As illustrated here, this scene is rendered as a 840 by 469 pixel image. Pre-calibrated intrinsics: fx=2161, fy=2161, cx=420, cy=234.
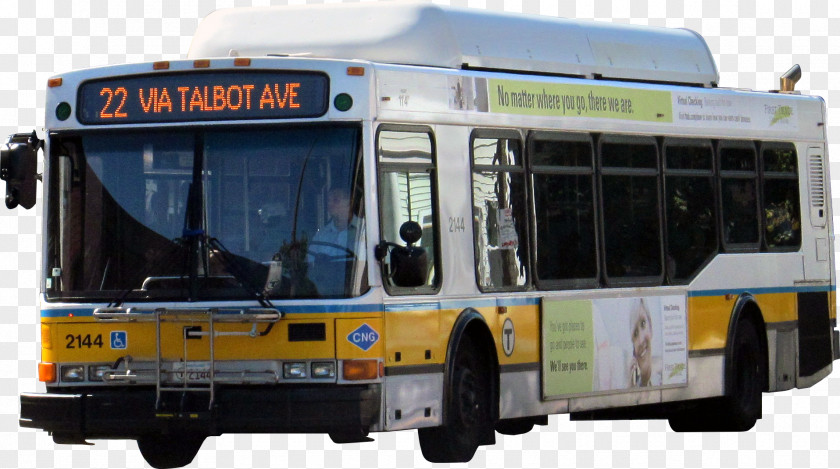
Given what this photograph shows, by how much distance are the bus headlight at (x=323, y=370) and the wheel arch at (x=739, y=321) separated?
5.92 metres

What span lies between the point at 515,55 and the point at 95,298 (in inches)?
161

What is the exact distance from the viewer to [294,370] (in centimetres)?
1447

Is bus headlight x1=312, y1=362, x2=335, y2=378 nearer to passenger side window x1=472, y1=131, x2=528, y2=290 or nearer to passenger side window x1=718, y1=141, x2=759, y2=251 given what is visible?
passenger side window x1=472, y1=131, x2=528, y2=290

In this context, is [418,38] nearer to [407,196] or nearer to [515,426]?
[407,196]

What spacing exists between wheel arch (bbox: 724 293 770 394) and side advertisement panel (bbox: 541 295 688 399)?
2.71 ft

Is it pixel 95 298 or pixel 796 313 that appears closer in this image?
pixel 95 298

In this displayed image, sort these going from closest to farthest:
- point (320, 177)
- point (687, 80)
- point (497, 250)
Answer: point (320, 177) → point (497, 250) → point (687, 80)

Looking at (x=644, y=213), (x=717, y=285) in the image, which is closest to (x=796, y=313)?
(x=717, y=285)

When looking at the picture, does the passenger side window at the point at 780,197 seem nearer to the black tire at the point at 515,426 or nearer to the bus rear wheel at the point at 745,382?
the bus rear wheel at the point at 745,382

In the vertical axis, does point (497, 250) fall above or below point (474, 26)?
below

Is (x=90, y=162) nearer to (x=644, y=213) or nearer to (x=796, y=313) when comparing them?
(x=644, y=213)

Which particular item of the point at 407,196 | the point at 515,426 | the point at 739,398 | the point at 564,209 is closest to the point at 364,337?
the point at 407,196

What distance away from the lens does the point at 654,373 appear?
18203mm

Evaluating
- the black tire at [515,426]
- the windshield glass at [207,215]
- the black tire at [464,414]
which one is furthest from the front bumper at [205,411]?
the black tire at [515,426]
